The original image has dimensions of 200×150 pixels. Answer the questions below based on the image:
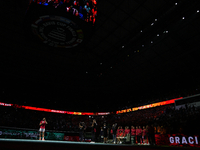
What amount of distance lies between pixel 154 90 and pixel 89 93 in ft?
45.9

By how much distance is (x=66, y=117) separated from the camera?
31.5 metres

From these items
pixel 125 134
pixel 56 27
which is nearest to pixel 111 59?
pixel 56 27

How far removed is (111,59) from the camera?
747 inches

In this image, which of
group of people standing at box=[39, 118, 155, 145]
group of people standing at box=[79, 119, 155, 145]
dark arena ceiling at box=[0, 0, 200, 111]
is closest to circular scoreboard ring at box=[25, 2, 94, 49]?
dark arena ceiling at box=[0, 0, 200, 111]

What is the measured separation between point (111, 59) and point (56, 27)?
905cm

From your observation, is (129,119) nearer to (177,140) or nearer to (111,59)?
(111,59)

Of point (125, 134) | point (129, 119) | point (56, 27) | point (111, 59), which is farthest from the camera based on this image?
point (129, 119)

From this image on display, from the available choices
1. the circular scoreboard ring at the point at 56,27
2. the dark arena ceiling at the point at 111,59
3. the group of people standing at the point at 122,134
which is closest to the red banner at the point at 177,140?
the group of people standing at the point at 122,134

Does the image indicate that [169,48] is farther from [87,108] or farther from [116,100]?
[87,108]

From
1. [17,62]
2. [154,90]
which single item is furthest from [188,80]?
[17,62]

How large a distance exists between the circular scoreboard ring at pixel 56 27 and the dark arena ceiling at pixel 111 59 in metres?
0.84

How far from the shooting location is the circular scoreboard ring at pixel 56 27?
8913mm

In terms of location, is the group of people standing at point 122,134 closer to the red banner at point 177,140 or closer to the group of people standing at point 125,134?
the group of people standing at point 125,134

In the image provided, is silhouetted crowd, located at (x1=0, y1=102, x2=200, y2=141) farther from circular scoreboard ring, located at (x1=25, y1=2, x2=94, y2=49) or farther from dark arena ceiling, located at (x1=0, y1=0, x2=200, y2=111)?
circular scoreboard ring, located at (x1=25, y1=2, x2=94, y2=49)
